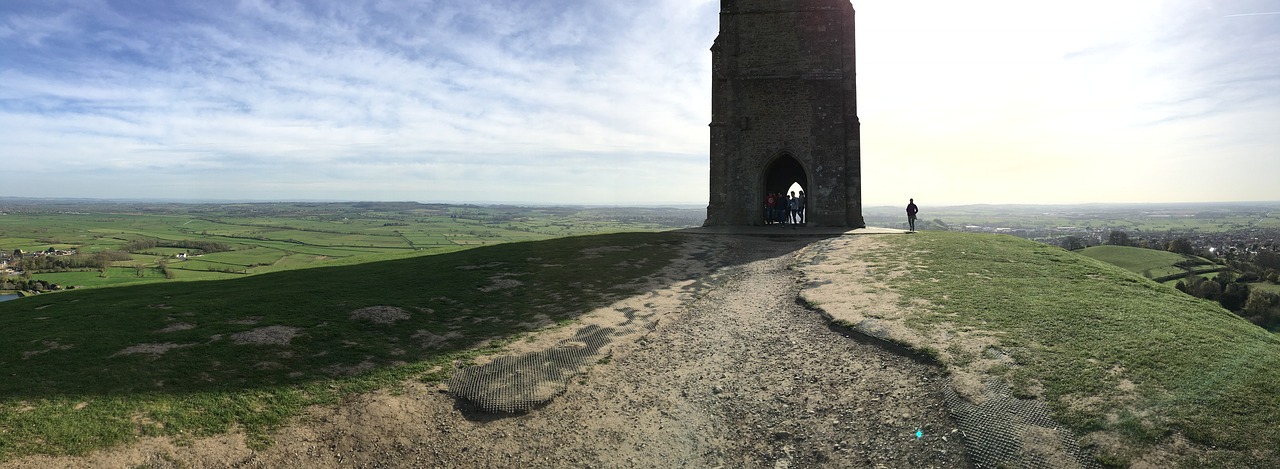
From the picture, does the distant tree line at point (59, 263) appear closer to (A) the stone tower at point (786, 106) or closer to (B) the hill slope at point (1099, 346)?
(A) the stone tower at point (786, 106)

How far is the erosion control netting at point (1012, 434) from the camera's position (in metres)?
5.49

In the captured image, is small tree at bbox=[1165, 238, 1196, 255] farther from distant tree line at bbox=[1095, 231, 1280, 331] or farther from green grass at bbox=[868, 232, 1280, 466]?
green grass at bbox=[868, 232, 1280, 466]

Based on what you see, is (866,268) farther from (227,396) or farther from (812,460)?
(227,396)

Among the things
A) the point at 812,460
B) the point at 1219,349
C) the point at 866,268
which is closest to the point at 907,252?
the point at 866,268

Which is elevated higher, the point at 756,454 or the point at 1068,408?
the point at 1068,408

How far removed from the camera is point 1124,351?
740cm

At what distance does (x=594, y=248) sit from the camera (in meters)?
20.3

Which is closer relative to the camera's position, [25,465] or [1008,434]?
[25,465]

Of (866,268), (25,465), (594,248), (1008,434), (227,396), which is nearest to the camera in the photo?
(25,465)

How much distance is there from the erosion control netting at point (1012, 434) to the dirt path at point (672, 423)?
0.21 meters

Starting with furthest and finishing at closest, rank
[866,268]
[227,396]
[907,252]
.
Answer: [907,252] < [866,268] < [227,396]

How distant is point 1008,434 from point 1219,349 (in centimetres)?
402

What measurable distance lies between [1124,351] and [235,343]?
13.3 meters

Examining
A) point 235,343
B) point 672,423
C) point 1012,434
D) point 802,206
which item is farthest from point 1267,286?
point 235,343
